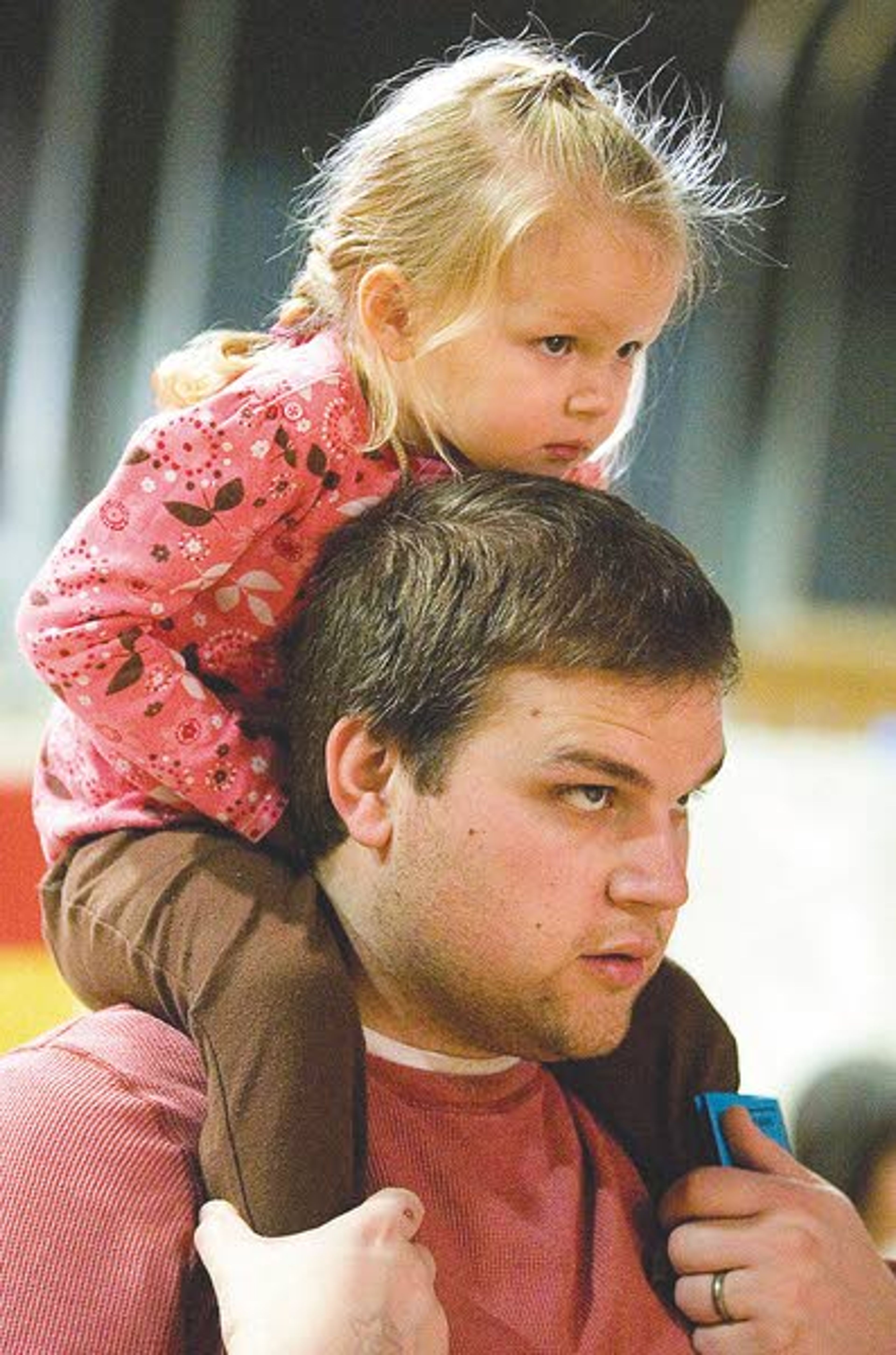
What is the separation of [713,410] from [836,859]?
113 centimetres

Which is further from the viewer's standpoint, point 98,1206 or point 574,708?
point 574,708

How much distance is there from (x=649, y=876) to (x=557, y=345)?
1.58ft

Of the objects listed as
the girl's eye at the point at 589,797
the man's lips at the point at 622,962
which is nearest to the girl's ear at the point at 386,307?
Result: the girl's eye at the point at 589,797

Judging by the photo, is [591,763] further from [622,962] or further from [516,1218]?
[516,1218]

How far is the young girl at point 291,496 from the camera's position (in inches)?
65.8

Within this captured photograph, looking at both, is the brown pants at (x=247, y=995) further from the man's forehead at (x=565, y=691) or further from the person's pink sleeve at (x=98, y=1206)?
the man's forehead at (x=565, y=691)

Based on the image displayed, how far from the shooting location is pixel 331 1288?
154 centimetres

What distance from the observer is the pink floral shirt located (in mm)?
1746

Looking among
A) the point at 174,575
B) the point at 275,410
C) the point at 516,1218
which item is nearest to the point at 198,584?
the point at 174,575

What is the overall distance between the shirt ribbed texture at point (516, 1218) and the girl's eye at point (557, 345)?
651mm

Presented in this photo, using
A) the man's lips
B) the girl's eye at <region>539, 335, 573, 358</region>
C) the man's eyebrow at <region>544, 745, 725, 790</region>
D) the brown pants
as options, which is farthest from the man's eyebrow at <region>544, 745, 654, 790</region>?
the girl's eye at <region>539, 335, 573, 358</region>

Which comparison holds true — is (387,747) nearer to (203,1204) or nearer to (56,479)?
(203,1204)

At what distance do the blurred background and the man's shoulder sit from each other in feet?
6.64

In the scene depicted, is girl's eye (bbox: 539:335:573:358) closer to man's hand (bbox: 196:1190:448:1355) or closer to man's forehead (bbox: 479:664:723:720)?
man's forehead (bbox: 479:664:723:720)
